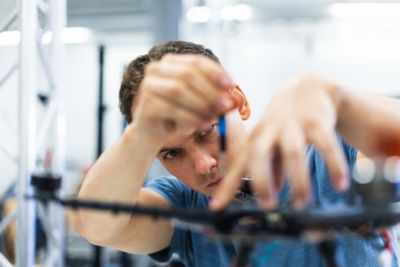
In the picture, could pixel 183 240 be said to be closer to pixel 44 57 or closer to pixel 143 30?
pixel 44 57

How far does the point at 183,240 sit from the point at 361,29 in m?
4.09

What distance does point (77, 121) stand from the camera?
17.1 ft

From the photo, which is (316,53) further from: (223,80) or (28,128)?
(223,80)

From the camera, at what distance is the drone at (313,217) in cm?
34

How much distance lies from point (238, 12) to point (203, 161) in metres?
3.90

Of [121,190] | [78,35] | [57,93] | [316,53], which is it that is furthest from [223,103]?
[78,35]

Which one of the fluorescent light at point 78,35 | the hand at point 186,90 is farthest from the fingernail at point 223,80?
the fluorescent light at point 78,35

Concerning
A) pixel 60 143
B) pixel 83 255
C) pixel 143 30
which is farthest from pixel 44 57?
pixel 143 30

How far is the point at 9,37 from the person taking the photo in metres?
1.50

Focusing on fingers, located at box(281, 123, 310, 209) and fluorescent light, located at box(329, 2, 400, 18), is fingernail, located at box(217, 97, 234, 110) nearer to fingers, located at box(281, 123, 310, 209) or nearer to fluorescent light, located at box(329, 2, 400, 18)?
fingers, located at box(281, 123, 310, 209)

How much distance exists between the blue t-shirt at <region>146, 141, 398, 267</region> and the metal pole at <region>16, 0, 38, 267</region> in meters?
0.60

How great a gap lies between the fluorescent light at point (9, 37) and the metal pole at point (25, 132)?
6 centimetres

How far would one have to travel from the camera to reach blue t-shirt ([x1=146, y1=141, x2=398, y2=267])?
0.76 m

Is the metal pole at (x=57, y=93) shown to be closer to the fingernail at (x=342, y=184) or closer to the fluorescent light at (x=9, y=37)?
the fluorescent light at (x=9, y=37)
